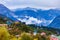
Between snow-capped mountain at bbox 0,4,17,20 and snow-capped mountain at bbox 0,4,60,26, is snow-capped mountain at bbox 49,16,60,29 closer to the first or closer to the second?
snow-capped mountain at bbox 0,4,60,26

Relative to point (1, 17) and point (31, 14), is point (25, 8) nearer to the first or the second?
point (31, 14)

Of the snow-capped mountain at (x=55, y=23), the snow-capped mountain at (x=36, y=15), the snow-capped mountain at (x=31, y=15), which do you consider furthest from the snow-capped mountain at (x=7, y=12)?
the snow-capped mountain at (x=55, y=23)

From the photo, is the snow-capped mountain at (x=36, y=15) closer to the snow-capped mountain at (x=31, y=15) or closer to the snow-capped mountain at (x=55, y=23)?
the snow-capped mountain at (x=31, y=15)

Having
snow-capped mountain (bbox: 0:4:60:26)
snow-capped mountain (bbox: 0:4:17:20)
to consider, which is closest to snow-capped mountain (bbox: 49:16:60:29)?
snow-capped mountain (bbox: 0:4:60:26)

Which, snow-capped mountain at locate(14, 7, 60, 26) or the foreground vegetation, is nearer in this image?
the foreground vegetation

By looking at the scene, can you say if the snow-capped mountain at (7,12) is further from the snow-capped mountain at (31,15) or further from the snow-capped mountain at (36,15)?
the snow-capped mountain at (36,15)

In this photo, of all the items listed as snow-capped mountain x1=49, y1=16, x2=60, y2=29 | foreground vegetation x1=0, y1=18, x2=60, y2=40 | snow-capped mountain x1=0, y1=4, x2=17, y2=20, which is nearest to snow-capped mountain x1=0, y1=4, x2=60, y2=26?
snow-capped mountain x1=0, y1=4, x2=17, y2=20

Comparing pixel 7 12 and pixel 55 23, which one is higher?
pixel 7 12

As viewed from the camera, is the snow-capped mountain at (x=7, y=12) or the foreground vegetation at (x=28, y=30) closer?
the foreground vegetation at (x=28, y=30)

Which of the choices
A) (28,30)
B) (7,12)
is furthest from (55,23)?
(7,12)

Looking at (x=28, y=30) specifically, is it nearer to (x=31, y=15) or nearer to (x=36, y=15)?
(x=31, y=15)

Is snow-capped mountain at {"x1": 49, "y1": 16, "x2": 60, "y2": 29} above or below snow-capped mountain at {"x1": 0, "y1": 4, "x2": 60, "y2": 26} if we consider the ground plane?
below

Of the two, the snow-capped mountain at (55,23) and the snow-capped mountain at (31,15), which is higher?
the snow-capped mountain at (31,15)
